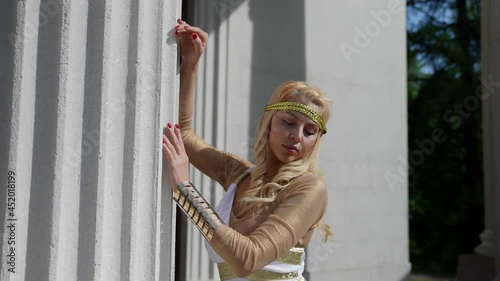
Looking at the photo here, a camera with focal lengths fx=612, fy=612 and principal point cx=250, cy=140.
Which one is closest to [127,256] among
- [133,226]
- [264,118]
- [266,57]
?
[133,226]

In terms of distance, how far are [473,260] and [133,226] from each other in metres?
7.25

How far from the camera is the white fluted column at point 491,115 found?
712 cm

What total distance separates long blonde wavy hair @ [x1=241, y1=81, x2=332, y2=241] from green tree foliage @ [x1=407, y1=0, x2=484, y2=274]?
1514cm

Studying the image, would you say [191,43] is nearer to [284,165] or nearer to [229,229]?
[284,165]

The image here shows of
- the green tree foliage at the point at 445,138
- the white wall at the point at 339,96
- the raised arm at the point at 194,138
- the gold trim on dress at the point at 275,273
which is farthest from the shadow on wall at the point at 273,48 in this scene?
the green tree foliage at the point at 445,138

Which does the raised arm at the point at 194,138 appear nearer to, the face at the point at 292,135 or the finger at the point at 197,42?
the finger at the point at 197,42

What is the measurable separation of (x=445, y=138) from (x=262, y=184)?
51.6 feet

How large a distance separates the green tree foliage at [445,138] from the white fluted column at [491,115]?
8582mm

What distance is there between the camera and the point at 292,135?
96.5 inches

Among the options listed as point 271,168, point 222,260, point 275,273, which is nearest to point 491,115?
point 271,168

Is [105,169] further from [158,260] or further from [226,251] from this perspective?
[226,251]

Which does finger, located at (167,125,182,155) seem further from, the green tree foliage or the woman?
the green tree foliage

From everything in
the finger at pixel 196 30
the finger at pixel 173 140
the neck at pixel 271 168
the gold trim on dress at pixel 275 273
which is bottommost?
the gold trim on dress at pixel 275 273

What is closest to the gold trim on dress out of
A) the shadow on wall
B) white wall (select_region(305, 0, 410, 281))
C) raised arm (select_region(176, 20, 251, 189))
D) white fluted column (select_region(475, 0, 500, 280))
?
raised arm (select_region(176, 20, 251, 189))
